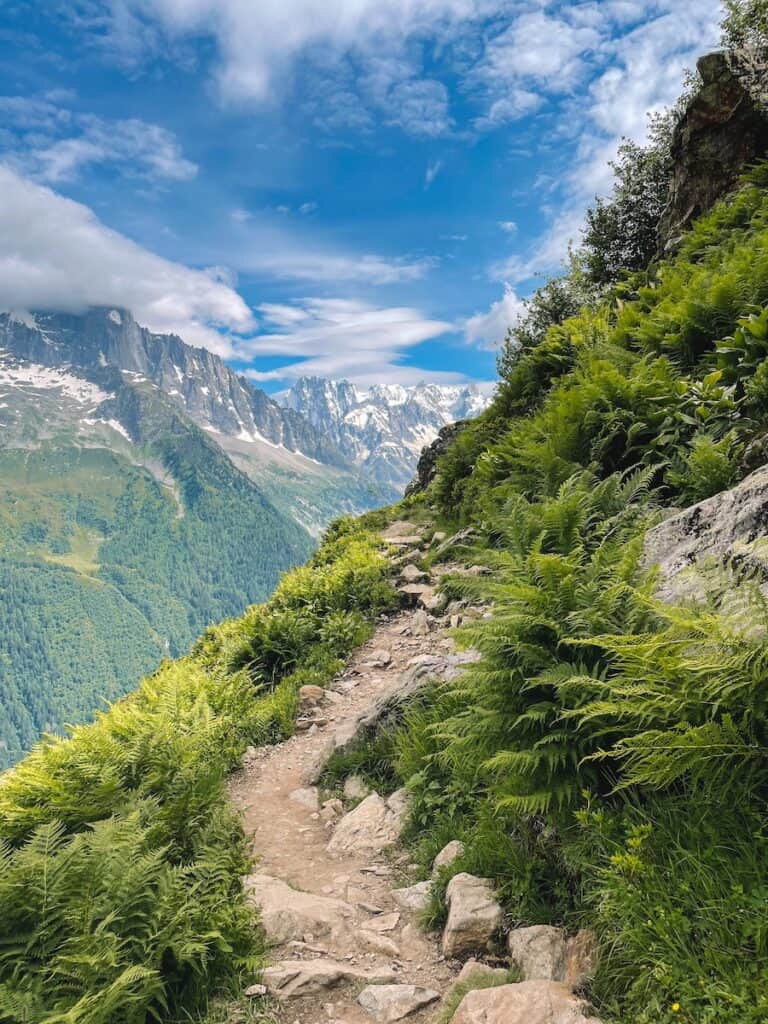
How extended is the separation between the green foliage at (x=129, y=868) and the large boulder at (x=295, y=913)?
180 millimetres

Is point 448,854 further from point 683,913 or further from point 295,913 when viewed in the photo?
point 683,913

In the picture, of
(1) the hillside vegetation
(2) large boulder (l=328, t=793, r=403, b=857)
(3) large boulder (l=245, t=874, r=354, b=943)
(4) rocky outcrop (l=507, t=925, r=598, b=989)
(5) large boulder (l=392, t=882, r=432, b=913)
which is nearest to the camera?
(1) the hillside vegetation

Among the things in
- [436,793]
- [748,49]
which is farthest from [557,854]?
[748,49]

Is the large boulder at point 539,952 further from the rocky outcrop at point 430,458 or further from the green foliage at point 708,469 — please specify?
the rocky outcrop at point 430,458

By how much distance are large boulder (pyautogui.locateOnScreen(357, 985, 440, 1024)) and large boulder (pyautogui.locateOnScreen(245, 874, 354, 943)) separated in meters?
0.78

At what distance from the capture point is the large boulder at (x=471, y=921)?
367 centimetres

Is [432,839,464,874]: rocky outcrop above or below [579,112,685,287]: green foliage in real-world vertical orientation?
below

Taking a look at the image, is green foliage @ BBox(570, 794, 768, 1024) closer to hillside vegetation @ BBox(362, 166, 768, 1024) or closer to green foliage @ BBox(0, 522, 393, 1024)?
hillside vegetation @ BBox(362, 166, 768, 1024)

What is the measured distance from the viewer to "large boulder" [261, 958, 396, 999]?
143 inches

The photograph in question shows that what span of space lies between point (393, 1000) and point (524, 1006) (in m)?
1.02

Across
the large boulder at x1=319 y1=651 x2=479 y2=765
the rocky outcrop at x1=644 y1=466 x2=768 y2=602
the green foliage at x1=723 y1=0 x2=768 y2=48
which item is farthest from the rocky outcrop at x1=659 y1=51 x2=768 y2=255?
the large boulder at x1=319 y1=651 x2=479 y2=765

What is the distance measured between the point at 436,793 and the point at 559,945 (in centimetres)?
236

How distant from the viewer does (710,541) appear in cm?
440

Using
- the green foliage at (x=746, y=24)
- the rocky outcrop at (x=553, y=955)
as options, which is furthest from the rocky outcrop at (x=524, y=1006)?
the green foliage at (x=746, y=24)
